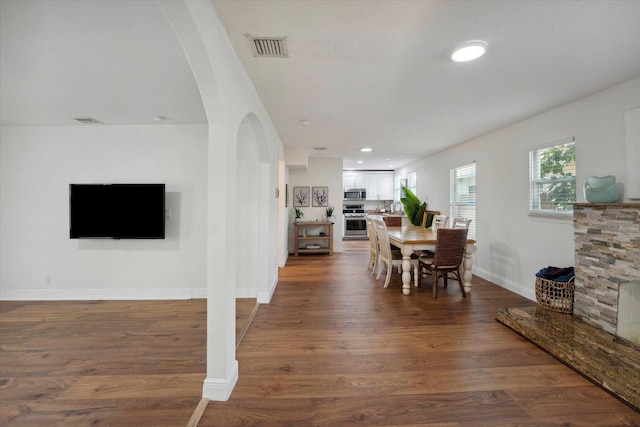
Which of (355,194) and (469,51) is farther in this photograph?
(355,194)

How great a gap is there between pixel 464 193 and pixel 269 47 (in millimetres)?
4508

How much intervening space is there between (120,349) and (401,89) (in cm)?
350

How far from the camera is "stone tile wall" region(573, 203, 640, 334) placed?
2156 mm

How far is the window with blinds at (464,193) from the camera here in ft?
15.4

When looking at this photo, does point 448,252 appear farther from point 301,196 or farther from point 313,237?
point 301,196

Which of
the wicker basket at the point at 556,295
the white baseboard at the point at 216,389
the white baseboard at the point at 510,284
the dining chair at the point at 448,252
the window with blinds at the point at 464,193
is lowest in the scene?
the white baseboard at the point at 216,389

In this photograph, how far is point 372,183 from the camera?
29.9 ft

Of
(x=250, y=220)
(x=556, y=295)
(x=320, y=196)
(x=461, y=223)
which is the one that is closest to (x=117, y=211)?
(x=250, y=220)

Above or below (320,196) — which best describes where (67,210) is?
below

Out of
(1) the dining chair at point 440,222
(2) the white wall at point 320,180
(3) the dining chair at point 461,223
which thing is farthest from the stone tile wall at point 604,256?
(2) the white wall at point 320,180

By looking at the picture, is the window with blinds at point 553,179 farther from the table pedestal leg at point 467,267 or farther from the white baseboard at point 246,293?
the white baseboard at point 246,293

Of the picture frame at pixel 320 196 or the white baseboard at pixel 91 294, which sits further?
the picture frame at pixel 320 196

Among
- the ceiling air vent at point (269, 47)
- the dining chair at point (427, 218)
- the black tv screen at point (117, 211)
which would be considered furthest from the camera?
the dining chair at point (427, 218)

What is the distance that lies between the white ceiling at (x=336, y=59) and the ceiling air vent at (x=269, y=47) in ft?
0.17
